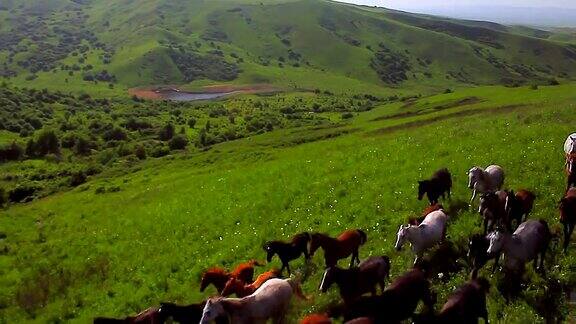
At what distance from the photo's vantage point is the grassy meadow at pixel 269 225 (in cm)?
1803

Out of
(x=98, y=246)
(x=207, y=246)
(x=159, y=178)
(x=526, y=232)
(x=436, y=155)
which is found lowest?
(x=159, y=178)

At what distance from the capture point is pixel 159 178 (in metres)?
59.1

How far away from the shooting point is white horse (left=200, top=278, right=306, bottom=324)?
Answer: 13398mm

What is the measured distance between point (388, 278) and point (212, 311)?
5.92m

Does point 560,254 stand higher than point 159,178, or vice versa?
point 560,254

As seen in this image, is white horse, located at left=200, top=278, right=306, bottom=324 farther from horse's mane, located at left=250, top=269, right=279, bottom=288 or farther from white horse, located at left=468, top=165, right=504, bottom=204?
white horse, located at left=468, top=165, right=504, bottom=204

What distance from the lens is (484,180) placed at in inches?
787

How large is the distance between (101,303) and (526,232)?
1856 cm

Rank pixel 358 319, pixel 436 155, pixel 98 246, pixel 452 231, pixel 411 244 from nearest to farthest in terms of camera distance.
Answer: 1. pixel 358 319
2. pixel 411 244
3. pixel 452 231
4. pixel 436 155
5. pixel 98 246

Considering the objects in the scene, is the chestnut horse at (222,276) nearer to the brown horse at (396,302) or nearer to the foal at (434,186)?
the brown horse at (396,302)

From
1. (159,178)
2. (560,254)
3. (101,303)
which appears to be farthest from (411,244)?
(159,178)

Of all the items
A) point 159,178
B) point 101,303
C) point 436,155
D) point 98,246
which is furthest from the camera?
point 159,178

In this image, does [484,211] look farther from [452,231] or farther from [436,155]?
[436,155]

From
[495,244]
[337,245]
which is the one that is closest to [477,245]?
[495,244]
